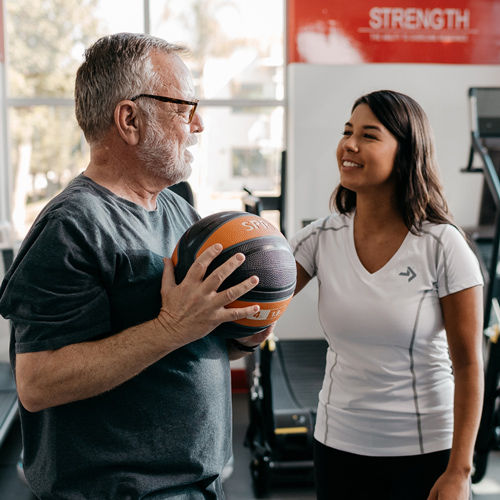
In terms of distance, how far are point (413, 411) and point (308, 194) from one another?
3613 millimetres

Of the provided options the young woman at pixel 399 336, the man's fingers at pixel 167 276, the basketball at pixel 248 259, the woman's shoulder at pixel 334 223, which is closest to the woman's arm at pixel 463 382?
the young woman at pixel 399 336

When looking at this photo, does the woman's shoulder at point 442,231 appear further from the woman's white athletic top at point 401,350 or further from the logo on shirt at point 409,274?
the logo on shirt at point 409,274

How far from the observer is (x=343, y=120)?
5.12 m

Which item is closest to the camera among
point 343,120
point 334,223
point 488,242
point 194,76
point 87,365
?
point 87,365

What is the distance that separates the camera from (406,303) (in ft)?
5.31

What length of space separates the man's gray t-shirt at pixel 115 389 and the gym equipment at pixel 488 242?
2545mm

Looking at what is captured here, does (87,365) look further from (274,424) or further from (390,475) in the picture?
(274,424)

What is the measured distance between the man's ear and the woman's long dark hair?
727 millimetres

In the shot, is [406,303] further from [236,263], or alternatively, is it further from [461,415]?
[236,263]

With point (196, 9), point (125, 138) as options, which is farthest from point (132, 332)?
point (196, 9)

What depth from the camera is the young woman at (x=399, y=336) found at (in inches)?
62.9

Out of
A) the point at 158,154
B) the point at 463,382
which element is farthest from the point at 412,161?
the point at 158,154

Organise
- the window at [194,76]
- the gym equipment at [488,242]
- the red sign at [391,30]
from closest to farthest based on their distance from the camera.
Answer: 1. the gym equipment at [488,242]
2. the red sign at [391,30]
3. the window at [194,76]

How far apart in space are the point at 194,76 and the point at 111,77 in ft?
13.9
